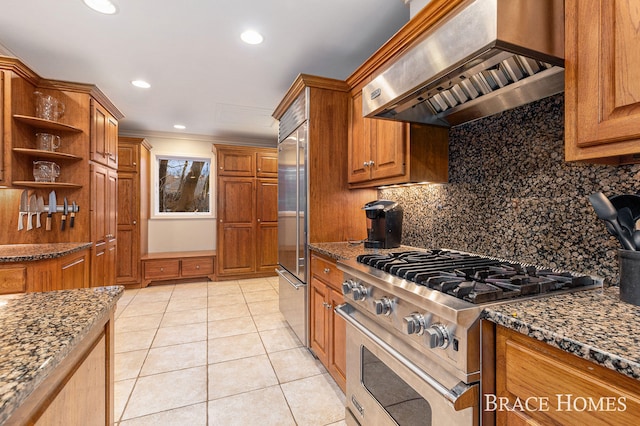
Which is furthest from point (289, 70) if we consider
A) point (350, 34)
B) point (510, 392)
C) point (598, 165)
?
point (510, 392)

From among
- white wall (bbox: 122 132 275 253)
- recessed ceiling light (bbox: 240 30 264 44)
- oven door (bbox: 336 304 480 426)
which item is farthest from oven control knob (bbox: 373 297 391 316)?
white wall (bbox: 122 132 275 253)

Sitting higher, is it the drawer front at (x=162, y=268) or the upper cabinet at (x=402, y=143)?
the upper cabinet at (x=402, y=143)

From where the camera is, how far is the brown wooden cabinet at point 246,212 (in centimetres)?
496

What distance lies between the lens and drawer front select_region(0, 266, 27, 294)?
211 cm

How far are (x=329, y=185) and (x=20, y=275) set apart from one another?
7.78 feet

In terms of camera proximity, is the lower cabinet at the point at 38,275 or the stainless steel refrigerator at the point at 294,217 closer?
the lower cabinet at the point at 38,275

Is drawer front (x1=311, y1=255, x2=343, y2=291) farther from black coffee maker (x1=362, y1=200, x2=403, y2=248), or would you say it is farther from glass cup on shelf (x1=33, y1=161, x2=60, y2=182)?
glass cup on shelf (x1=33, y1=161, x2=60, y2=182)

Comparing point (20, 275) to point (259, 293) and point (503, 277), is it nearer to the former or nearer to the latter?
point (259, 293)

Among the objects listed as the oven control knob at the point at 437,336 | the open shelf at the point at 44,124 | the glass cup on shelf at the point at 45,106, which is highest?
the glass cup on shelf at the point at 45,106

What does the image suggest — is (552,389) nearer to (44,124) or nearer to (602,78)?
(602,78)

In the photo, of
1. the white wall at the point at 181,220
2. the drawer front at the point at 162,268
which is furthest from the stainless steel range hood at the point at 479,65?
the white wall at the point at 181,220

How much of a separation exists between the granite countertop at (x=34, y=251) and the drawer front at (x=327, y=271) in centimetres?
198

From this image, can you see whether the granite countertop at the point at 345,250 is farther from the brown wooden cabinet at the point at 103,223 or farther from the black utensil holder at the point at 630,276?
the brown wooden cabinet at the point at 103,223

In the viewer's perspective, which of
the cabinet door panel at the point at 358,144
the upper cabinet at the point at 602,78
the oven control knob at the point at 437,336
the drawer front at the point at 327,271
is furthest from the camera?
the cabinet door panel at the point at 358,144
